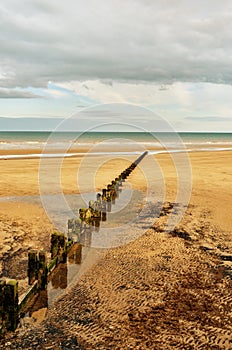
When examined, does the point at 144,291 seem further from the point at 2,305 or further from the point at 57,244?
the point at 2,305

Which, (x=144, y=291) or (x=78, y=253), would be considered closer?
(x=144, y=291)

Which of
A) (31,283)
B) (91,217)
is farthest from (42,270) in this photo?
(91,217)

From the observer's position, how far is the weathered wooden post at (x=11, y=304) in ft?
16.5

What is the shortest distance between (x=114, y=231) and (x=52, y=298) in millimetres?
4374

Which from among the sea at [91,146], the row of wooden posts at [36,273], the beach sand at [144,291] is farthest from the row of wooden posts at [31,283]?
the sea at [91,146]

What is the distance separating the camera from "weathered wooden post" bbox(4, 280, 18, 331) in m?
5.03

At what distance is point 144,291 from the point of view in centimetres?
688

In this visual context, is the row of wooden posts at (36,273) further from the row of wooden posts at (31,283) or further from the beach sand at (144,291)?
the beach sand at (144,291)

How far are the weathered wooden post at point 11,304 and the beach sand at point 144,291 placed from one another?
0.20 metres

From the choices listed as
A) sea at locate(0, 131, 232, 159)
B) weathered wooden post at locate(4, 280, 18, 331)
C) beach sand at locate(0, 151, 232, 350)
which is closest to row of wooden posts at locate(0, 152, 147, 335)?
weathered wooden post at locate(4, 280, 18, 331)

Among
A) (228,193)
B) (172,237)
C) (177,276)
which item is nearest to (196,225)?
(172,237)

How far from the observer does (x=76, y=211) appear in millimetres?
12734

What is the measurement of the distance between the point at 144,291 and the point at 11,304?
2.88m

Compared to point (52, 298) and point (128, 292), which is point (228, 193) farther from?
point (52, 298)
